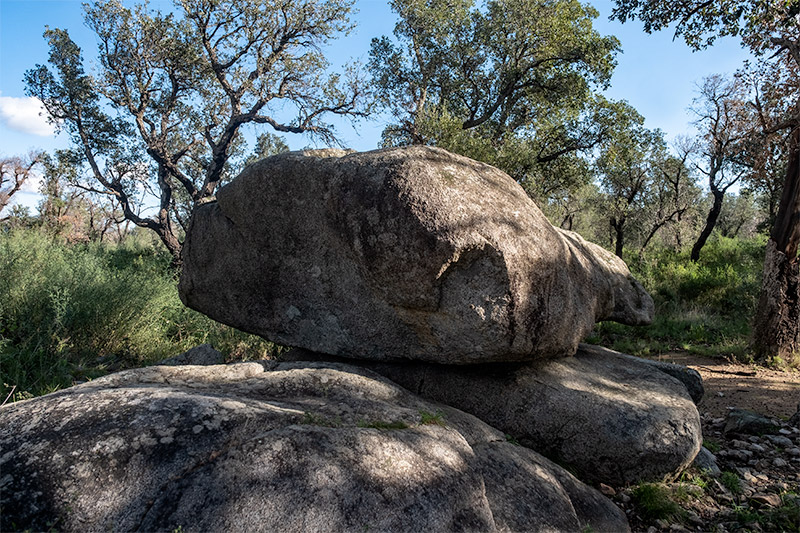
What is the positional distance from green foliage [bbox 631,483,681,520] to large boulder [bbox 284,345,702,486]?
0.14 meters

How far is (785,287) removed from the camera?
934cm

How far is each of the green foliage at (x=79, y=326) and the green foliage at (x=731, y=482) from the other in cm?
674

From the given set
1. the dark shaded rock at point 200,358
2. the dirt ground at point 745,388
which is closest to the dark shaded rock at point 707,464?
the dirt ground at point 745,388

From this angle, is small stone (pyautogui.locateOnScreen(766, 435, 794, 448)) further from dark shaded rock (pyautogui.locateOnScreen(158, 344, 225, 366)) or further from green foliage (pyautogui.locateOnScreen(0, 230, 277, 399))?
green foliage (pyautogui.locateOnScreen(0, 230, 277, 399))

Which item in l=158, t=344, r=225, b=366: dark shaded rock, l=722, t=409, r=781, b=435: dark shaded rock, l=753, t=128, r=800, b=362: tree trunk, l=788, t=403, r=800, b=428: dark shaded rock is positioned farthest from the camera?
l=753, t=128, r=800, b=362: tree trunk

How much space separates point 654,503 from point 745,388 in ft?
16.5

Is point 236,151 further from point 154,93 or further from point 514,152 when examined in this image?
point 514,152

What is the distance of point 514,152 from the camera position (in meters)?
14.7

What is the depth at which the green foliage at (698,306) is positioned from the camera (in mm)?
11047

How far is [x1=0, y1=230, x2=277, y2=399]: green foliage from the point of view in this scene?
6.95 metres

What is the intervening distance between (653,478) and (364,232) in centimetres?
312

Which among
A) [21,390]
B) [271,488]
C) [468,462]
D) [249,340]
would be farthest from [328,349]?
[249,340]

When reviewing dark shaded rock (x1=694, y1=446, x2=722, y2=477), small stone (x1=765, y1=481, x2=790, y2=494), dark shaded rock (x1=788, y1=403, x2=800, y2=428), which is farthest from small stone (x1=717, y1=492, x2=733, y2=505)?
dark shaded rock (x1=788, y1=403, x2=800, y2=428)

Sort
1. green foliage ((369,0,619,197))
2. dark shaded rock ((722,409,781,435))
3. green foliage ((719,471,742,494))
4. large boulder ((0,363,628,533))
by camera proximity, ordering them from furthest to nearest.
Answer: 1. green foliage ((369,0,619,197))
2. dark shaded rock ((722,409,781,435))
3. green foliage ((719,471,742,494))
4. large boulder ((0,363,628,533))
